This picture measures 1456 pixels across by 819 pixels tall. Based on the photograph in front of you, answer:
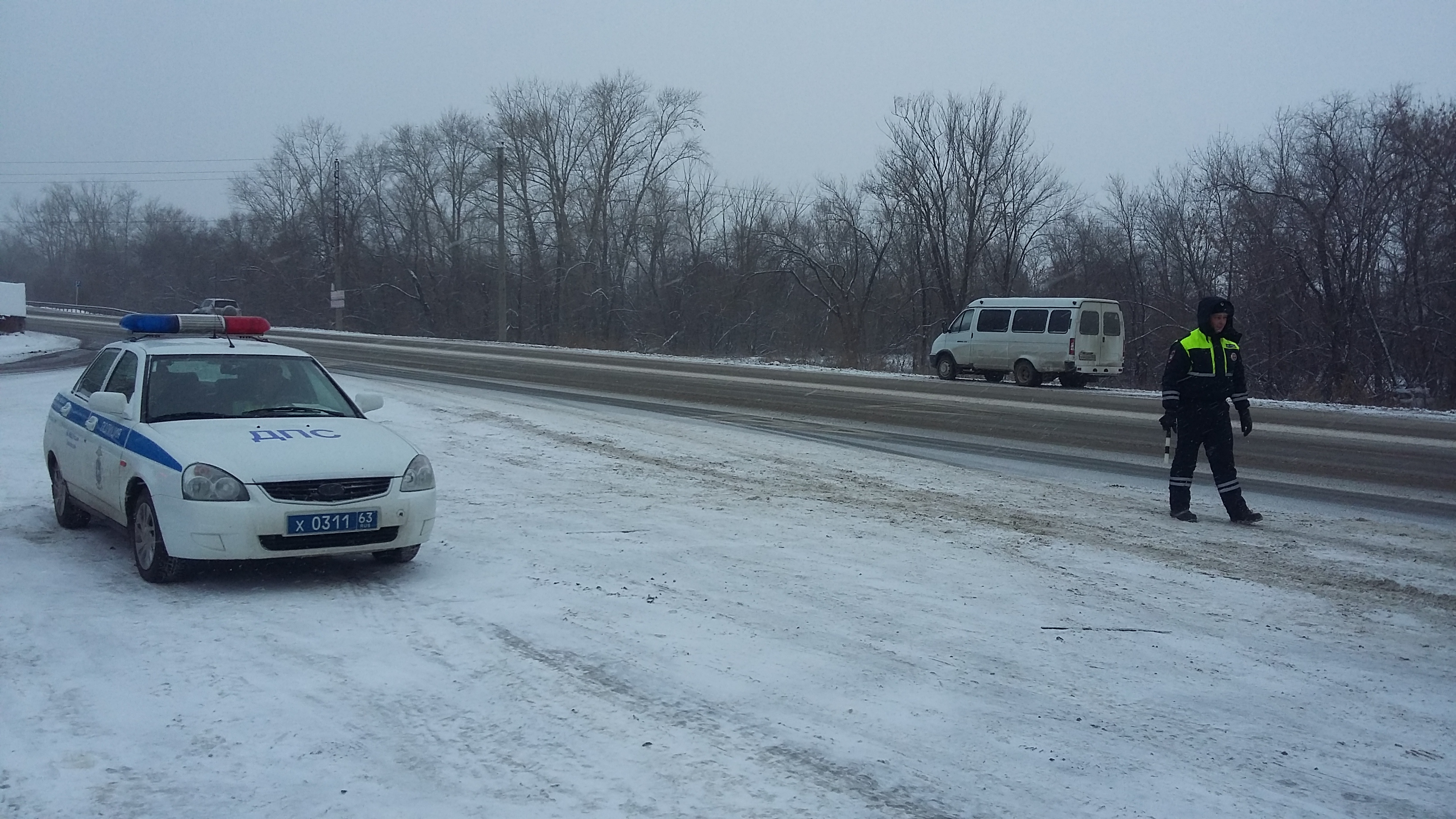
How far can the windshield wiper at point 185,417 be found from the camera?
7.26 meters

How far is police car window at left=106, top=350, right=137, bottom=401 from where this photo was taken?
25.3ft

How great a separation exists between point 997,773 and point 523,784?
1788 mm

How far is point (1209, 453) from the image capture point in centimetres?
989

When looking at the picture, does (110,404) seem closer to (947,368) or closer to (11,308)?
(947,368)

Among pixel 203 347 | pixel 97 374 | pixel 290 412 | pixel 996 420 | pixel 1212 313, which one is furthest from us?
pixel 996 420

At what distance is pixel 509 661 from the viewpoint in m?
5.39

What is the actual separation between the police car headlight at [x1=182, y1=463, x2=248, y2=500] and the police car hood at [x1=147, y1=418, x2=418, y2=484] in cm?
4

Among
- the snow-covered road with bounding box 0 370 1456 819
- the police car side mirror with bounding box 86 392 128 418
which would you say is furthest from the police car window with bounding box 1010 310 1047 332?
the police car side mirror with bounding box 86 392 128 418

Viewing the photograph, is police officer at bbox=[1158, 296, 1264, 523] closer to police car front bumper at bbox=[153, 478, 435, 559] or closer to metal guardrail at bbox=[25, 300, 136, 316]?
police car front bumper at bbox=[153, 478, 435, 559]

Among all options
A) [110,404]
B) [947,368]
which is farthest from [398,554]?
[947,368]

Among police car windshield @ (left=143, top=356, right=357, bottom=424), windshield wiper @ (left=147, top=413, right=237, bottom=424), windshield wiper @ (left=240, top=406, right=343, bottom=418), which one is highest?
police car windshield @ (left=143, top=356, right=357, bottom=424)

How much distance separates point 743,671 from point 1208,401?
20.4 feet

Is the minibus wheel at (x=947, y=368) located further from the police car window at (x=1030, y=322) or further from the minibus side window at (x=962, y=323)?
the police car window at (x=1030, y=322)

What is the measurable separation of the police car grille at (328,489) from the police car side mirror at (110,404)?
4.72 feet
